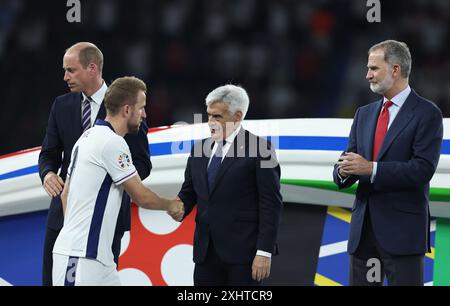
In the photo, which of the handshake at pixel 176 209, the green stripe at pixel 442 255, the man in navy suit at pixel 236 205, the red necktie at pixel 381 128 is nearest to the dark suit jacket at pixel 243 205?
the man in navy suit at pixel 236 205

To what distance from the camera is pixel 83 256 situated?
2.28 m

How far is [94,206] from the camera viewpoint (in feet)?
7.54

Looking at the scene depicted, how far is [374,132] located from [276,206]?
1.34ft

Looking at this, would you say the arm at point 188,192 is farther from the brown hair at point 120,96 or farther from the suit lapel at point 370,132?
the suit lapel at point 370,132

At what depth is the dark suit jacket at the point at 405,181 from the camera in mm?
2369

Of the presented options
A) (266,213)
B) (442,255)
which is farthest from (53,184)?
(442,255)

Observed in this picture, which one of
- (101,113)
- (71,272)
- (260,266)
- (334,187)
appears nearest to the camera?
(71,272)

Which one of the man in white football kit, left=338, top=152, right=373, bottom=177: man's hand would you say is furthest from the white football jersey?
left=338, top=152, right=373, bottom=177: man's hand

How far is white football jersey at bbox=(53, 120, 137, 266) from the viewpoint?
229 centimetres

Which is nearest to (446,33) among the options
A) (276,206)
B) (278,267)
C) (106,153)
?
(278,267)

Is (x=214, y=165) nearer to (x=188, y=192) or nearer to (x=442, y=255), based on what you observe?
(x=188, y=192)

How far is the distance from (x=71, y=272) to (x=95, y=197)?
236 millimetres

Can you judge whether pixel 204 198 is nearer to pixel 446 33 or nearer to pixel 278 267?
pixel 278 267

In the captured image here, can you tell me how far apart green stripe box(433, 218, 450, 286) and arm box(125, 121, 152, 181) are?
1.10 m
